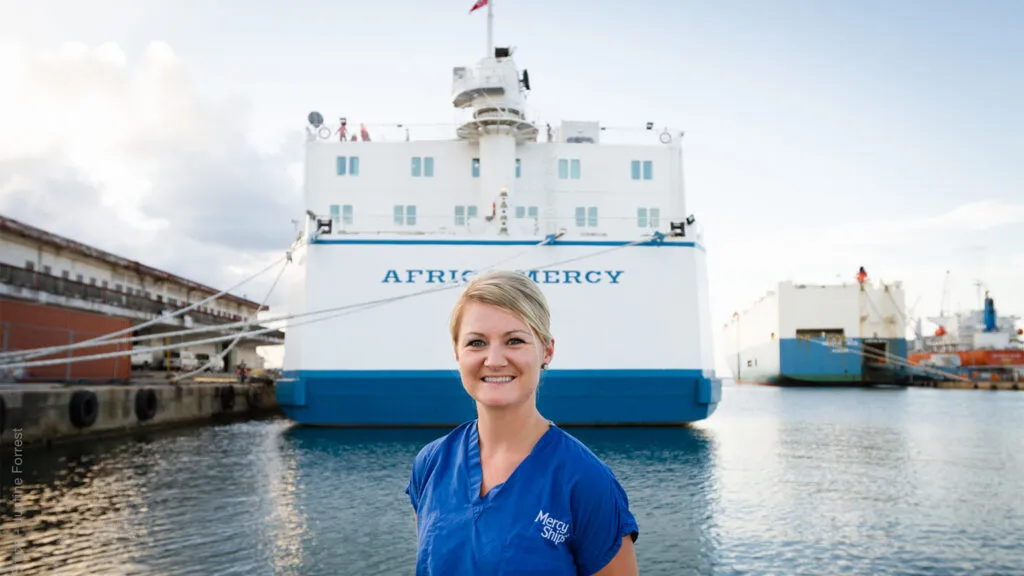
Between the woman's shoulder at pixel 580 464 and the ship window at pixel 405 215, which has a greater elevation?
the ship window at pixel 405 215

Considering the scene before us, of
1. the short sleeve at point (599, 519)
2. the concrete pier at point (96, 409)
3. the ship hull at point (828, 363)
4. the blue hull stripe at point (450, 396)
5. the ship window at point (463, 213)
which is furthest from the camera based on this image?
the ship hull at point (828, 363)

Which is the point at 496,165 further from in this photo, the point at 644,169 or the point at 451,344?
the point at 451,344

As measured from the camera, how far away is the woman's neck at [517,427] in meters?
1.80

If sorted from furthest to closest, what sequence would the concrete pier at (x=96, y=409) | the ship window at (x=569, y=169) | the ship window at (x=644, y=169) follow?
1. the ship window at (x=644, y=169)
2. the ship window at (x=569, y=169)
3. the concrete pier at (x=96, y=409)

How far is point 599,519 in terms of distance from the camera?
168 cm

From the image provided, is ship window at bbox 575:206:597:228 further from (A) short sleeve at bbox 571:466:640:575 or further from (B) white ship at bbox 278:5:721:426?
(A) short sleeve at bbox 571:466:640:575

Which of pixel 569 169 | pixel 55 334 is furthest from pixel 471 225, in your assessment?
pixel 55 334

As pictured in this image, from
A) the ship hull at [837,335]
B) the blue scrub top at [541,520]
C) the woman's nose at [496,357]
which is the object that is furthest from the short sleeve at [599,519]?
the ship hull at [837,335]

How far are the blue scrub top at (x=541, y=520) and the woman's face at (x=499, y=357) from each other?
0.14 metres

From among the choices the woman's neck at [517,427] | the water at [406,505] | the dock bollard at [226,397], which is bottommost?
the water at [406,505]

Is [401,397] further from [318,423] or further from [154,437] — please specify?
[154,437]

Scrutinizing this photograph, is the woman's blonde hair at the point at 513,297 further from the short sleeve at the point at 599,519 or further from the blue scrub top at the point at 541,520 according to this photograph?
the short sleeve at the point at 599,519

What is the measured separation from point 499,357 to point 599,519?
43 cm

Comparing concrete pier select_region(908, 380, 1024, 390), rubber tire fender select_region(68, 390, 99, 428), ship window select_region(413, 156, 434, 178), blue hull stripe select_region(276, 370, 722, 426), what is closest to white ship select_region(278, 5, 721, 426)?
blue hull stripe select_region(276, 370, 722, 426)
